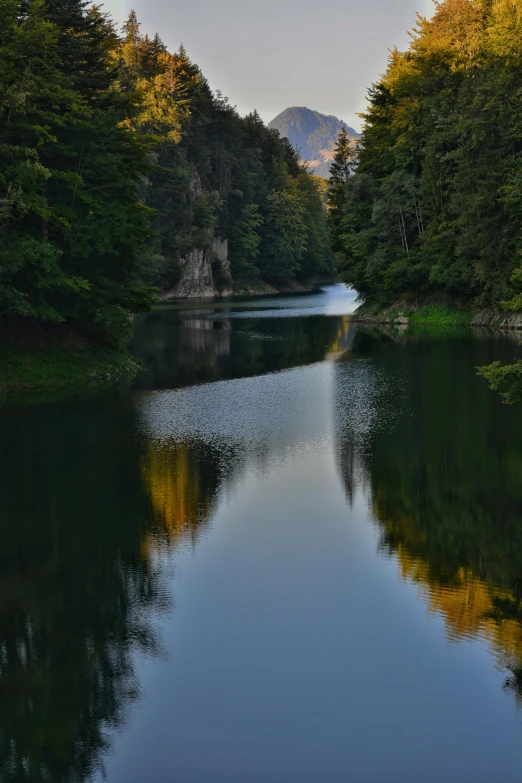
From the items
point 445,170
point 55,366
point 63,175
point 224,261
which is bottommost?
point 55,366

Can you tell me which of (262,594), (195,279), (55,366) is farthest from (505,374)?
(195,279)

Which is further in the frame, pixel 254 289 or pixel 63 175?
pixel 254 289

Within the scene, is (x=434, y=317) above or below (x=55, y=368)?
above

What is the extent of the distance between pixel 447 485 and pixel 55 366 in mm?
21945

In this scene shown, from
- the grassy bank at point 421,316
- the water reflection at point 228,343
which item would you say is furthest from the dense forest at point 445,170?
the water reflection at point 228,343

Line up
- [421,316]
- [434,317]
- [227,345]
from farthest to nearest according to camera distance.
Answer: [421,316] < [434,317] < [227,345]

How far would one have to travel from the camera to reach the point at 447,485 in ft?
71.8

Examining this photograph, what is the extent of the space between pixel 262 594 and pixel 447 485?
8.39 meters

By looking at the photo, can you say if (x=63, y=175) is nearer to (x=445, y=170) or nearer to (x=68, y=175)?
(x=68, y=175)

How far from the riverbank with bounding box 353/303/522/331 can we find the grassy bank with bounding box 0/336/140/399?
29.5m

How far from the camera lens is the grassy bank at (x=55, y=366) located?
120 feet

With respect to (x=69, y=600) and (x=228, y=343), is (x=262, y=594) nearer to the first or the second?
(x=69, y=600)

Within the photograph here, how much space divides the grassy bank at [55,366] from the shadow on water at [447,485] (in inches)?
438

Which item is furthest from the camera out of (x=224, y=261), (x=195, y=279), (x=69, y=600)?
(x=224, y=261)
